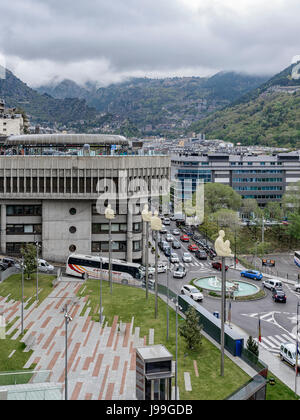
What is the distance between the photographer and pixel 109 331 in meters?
39.9

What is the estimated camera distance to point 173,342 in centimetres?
3741

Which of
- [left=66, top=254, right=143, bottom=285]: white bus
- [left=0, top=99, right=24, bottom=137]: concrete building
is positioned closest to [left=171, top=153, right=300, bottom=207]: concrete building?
[left=0, top=99, right=24, bottom=137]: concrete building

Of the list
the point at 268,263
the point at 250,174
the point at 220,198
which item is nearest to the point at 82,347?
the point at 268,263

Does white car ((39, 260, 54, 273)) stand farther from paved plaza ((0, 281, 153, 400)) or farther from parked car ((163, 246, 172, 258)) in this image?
parked car ((163, 246, 172, 258))

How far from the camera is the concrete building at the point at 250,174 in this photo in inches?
4751

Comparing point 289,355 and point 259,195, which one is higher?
point 259,195

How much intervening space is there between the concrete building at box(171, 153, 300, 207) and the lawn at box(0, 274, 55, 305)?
7077cm

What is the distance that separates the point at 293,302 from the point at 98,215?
97.3ft

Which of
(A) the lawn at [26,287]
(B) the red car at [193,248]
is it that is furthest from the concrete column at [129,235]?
(B) the red car at [193,248]

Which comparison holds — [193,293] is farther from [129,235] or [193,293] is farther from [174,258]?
[174,258]

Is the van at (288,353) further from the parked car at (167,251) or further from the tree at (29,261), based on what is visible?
the parked car at (167,251)
